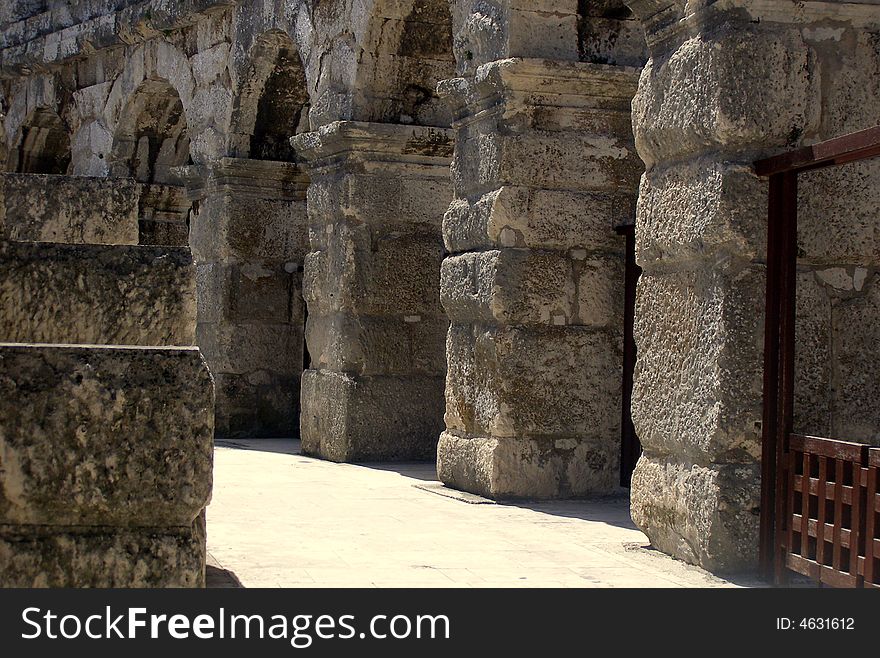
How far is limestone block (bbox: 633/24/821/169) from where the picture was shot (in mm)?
4621

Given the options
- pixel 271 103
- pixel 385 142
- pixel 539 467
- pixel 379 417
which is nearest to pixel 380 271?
pixel 385 142

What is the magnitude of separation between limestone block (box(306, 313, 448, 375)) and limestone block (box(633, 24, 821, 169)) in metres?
4.36

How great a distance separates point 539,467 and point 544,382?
17.4 inches

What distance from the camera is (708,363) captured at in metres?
4.72

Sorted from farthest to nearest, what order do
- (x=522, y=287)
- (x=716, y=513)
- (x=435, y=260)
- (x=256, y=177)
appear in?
(x=256, y=177)
(x=435, y=260)
(x=522, y=287)
(x=716, y=513)

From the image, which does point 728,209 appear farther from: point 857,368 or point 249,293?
point 249,293

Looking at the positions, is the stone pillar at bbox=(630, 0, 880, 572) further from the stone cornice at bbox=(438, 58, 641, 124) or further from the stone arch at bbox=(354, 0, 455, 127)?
the stone arch at bbox=(354, 0, 455, 127)

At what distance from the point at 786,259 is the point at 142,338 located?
7.16 ft

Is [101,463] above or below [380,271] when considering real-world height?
below

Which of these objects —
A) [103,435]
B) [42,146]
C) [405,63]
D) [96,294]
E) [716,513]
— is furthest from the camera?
[42,146]

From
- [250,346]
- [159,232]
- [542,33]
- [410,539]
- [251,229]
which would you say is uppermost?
[542,33]

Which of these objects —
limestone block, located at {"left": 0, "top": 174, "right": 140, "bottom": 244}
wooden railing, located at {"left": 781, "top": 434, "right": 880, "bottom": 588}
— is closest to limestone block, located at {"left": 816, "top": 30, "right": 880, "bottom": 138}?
wooden railing, located at {"left": 781, "top": 434, "right": 880, "bottom": 588}
